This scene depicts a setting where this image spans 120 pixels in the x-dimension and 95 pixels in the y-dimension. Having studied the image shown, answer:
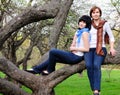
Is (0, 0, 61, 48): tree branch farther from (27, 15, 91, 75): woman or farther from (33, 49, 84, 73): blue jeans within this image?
(33, 49, 84, 73): blue jeans

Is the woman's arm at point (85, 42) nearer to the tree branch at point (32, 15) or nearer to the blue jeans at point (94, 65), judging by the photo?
the blue jeans at point (94, 65)

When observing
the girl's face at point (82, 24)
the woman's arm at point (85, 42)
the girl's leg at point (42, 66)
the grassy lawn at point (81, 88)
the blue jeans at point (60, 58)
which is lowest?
the grassy lawn at point (81, 88)

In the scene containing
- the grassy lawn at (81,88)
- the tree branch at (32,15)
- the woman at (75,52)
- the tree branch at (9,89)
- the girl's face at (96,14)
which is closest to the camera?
the girl's face at (96,14)

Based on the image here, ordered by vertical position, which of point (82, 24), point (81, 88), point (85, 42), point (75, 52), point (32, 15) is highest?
point (32, 15)

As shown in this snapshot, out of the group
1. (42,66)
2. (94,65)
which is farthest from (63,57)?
(94,65)

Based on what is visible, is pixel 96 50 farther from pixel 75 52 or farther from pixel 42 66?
pixel 42 66

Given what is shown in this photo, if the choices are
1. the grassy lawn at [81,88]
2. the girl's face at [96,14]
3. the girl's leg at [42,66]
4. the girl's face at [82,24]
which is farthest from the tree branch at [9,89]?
the grassy lawn at [81,88]

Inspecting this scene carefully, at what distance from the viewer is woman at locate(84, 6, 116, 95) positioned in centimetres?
665

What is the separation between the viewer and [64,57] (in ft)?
22.9

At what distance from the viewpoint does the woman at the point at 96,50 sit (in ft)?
21.8

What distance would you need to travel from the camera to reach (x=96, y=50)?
6.67m

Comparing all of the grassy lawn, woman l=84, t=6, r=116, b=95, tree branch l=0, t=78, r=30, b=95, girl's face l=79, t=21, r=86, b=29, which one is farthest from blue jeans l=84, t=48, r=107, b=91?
the grassy lawn

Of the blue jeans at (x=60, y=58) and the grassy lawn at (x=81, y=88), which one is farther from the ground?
the blue jeans at (x=60, y=58)

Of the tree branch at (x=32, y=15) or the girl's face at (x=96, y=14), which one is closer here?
the girl's face at (x=96, y=14)
